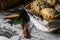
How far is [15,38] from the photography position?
57cm

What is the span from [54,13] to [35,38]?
0.12m

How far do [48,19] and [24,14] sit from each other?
0.20 meters

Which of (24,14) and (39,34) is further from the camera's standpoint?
(24,14)

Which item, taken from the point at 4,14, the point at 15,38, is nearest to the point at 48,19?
the point at 15,38

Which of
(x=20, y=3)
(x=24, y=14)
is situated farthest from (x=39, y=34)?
(x=20, y=3)

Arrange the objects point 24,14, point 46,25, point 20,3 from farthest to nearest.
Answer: point 20,3 → point 24,14 → point 46,25

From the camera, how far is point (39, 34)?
579mm

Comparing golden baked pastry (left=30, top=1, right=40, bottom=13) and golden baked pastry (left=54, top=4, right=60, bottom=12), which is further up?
golden baked pastry (left=54, top=4, right=60, bottom=12)

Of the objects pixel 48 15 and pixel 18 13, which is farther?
pixel 18 13

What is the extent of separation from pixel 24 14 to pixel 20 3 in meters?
0.13

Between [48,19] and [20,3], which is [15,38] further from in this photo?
[20,3]

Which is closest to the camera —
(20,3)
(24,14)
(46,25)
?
(46,25)

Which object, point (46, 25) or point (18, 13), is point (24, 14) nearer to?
point (18, 13)

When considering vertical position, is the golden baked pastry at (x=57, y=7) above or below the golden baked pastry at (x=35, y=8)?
above
